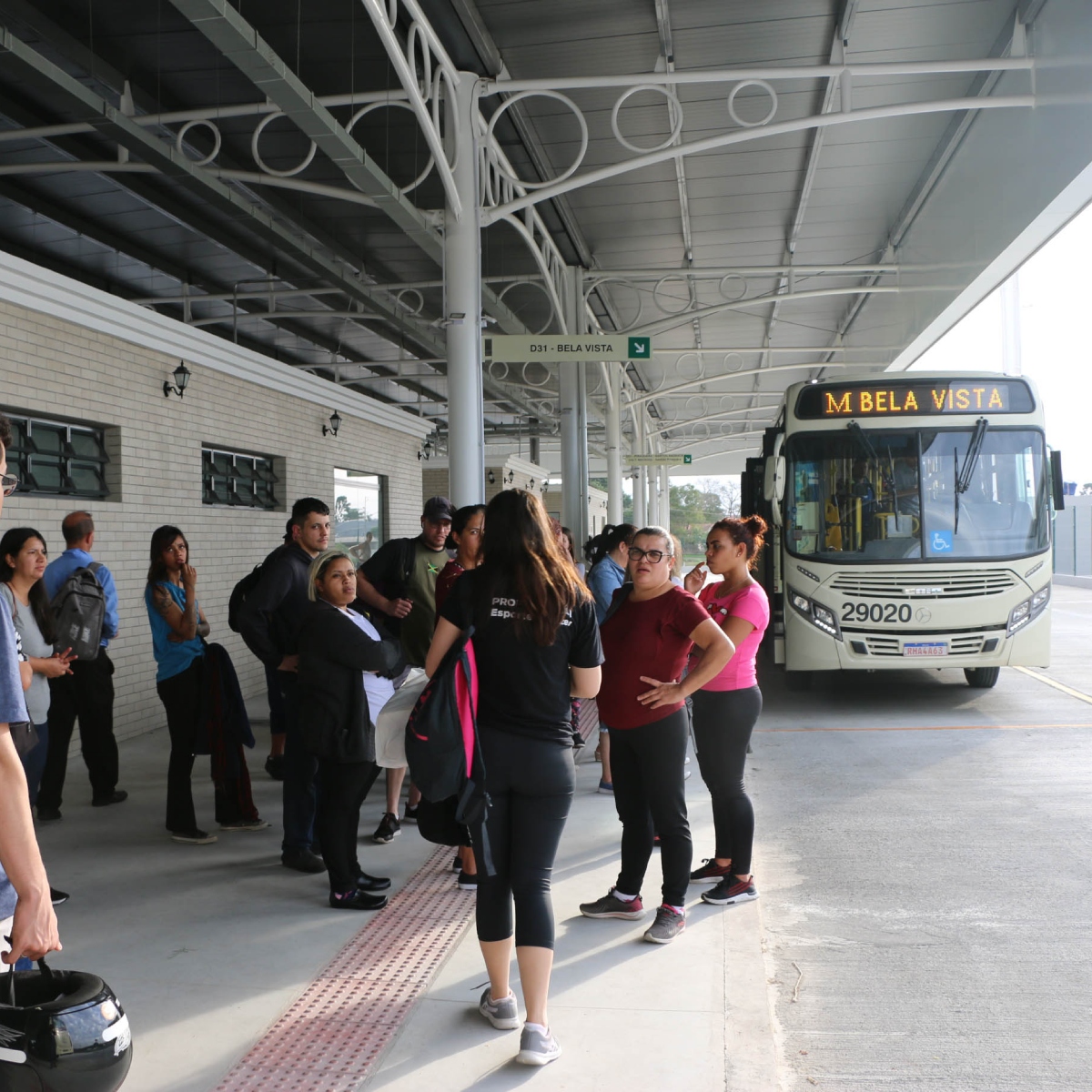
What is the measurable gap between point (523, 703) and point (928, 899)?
9.03 ft

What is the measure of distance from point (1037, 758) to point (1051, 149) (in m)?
5.19

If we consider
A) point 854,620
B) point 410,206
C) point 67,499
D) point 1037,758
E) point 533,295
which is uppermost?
point 533,295

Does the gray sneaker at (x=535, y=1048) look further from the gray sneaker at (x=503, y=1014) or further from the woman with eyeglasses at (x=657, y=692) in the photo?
the woman with eyeglasses at (x=657, y=692)

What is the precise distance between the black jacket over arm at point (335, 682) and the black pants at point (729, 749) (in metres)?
1.54

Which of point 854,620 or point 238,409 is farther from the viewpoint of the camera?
point 238,409

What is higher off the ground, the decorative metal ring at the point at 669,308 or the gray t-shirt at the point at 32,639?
the decorative metal ring at the point at 669,308

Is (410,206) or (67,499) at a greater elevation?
(410,206)

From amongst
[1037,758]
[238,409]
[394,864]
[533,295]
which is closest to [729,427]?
[533,295]

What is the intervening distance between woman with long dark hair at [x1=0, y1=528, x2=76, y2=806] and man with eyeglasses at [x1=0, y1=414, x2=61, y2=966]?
3573 mm

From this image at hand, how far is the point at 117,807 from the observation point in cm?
707

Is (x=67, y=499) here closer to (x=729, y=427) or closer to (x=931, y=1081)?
(x=931, y=1081)

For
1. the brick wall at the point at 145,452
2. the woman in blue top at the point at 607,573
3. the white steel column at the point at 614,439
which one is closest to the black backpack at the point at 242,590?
the woman in blue top at the point at 607,573

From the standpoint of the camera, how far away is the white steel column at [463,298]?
27.9 ft

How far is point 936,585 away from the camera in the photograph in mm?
10305
